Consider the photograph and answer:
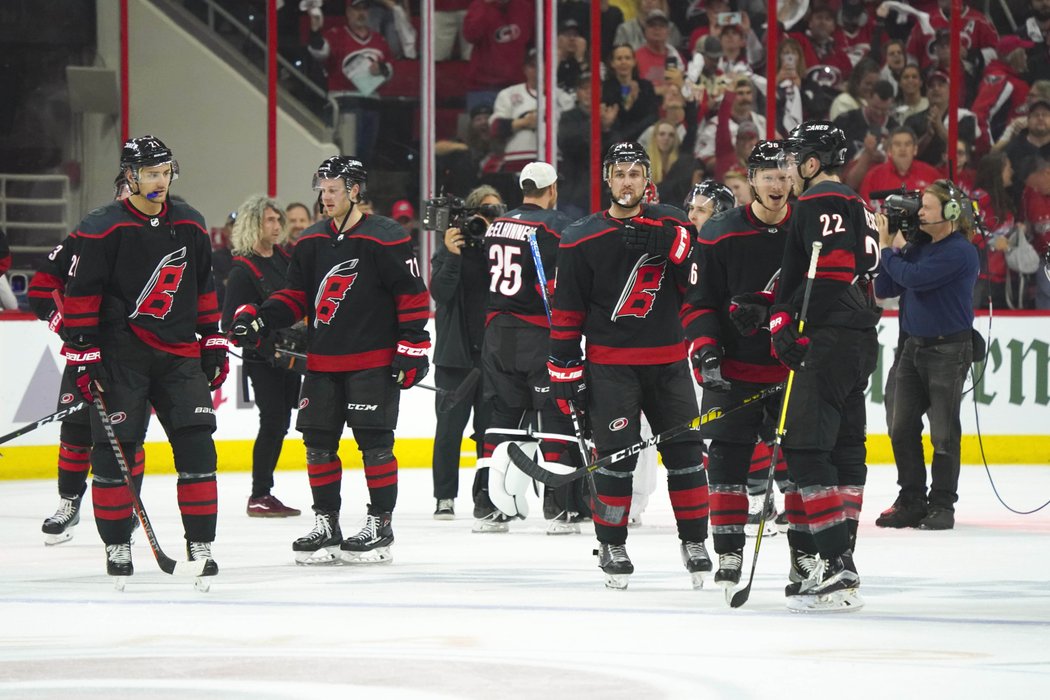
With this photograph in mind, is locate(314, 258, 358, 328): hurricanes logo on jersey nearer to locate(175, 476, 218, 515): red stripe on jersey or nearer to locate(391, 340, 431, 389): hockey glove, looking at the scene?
locate(391, 340, 431, 389): hockey glove

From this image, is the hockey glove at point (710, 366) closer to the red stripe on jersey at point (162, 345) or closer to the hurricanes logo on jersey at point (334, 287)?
the hurricanes logo on jersey at point (334, 287)

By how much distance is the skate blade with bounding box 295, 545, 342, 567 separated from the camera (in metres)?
5.80

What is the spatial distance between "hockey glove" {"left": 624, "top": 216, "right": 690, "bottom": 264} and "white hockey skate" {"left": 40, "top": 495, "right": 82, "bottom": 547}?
8.60ft

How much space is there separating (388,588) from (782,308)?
1585 millimetres

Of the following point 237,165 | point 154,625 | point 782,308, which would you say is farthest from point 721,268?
point 237,165

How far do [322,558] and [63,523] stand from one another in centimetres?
123

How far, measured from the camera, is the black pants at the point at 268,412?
7.23m

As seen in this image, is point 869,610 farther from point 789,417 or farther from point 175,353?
point 175,353

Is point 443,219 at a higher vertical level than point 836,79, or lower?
lower

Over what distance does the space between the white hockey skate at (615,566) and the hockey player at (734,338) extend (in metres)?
0.31

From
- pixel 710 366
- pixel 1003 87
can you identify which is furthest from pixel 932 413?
pixel 1003 87

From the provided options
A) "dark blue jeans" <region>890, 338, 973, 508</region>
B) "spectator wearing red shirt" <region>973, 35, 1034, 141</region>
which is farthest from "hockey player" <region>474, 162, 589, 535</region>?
"spectator wearing red shirt" <region>973, 35, 1034, 141</region>

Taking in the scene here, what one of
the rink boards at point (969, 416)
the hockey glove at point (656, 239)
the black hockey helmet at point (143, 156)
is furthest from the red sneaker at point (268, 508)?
the hockey glove at point (656, 239)

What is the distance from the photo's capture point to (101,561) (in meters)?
5.88
